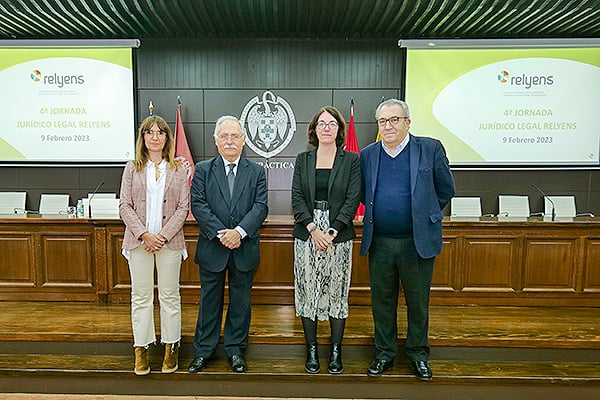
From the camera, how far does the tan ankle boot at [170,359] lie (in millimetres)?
2695

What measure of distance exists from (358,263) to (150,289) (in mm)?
1775

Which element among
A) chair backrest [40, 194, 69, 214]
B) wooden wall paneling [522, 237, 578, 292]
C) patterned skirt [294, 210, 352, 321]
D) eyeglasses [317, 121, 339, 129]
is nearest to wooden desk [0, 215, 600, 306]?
wooden wall paneling [522, 237, 578, 292]

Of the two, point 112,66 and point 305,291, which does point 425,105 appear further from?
point 112,66

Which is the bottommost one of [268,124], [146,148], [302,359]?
[302,359]

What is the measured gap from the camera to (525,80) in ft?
16.9

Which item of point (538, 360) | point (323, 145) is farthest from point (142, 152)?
point (538, 360)

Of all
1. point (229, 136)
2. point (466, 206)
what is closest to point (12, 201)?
point (229, 136)

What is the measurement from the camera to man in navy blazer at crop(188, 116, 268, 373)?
102 inches

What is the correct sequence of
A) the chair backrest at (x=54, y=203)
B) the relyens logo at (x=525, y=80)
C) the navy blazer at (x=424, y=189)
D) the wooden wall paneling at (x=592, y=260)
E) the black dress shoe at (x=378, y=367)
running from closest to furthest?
the navy blazer at (x=424, y=189), the black dress shoe at (x=378, y=367), the wooden wall paneling at (x=592, y=260), the relyens logo at (x=525, y=80), the chair backrest at (x=54, y=203)

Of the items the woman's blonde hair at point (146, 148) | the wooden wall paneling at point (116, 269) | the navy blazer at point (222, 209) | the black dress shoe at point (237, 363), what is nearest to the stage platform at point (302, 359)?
the black dress shoe at point (237, 363)

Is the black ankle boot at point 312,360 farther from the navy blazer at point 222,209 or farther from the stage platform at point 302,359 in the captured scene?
the navy blazer at point 222,209

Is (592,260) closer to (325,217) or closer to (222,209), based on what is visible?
(325,217)

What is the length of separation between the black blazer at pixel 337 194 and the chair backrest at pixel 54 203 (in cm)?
423

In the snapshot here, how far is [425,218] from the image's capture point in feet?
8.14
